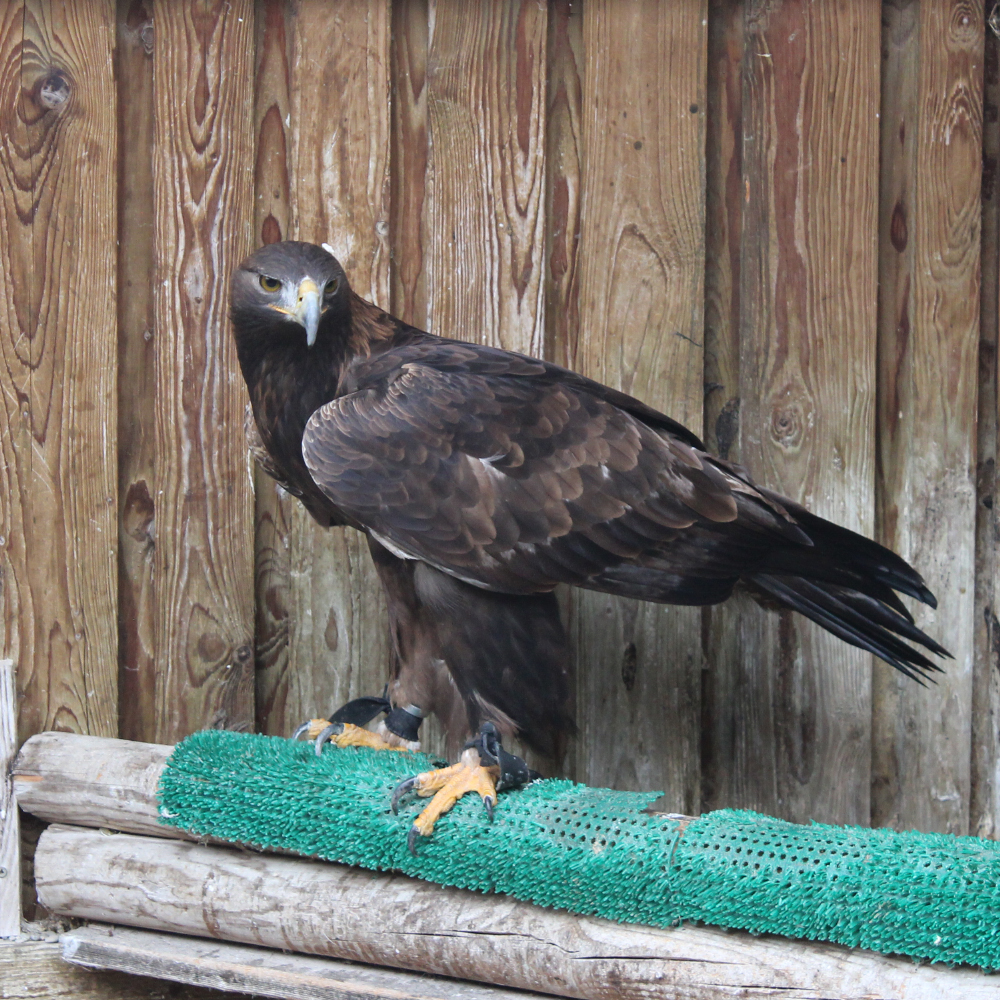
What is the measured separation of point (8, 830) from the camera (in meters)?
2.72

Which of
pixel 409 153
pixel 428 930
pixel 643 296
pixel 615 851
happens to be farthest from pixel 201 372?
pixel 615 851

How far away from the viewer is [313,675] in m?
3.03

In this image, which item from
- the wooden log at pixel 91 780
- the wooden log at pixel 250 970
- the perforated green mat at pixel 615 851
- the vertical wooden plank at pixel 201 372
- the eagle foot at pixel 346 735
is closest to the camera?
the perforated green mat at pixel 615 851

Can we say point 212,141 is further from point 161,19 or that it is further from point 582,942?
point 582,942

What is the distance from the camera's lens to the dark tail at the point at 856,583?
2531mm

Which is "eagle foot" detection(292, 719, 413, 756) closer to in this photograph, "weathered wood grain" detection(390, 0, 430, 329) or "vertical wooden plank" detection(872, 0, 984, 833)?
"weathered wood grain" detection(390, 0, 430, 329)

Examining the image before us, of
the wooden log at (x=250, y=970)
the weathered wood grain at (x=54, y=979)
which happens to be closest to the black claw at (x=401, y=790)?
the wooden log at (x=250, y=970)

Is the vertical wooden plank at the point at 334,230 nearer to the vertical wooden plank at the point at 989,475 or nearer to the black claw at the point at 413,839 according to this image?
the black claw at the point at 413,839

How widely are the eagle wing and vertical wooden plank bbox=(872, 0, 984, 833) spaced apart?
0.64 metres

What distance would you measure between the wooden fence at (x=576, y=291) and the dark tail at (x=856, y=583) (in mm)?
385

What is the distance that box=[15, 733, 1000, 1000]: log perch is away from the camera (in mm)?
1827

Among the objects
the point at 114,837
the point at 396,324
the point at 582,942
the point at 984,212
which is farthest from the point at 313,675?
the point at 984,212

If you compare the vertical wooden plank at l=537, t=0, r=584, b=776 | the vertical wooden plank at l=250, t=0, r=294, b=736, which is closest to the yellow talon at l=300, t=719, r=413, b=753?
the vertical wooden plank at l=250, t=0, r=294, b=736

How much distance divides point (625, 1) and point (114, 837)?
2614 millimetres
